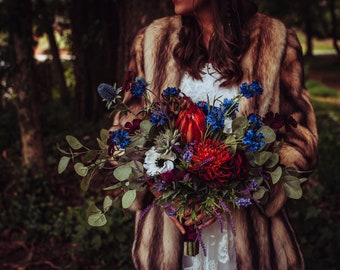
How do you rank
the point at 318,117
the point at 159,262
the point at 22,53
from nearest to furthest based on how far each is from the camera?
the point at 159,262 → the point at 22,53 → the point at 318,117

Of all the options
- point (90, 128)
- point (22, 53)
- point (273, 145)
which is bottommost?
point (90, 128)

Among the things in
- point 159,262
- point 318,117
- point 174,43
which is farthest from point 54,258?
point 318,117

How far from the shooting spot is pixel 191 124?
188 centimetres

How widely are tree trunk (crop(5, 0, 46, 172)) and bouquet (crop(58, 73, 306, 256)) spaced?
3728 mm

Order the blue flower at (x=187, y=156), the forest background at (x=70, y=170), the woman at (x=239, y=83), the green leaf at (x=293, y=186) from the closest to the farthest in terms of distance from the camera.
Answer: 1. the blue flower at (x=187, y=156)
2. the green leaf at (x=293, y=186)
3. the woman at (x=239, y=83)
4. the forest background at (x=70, y=170)

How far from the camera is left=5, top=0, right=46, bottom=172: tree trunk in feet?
17.9

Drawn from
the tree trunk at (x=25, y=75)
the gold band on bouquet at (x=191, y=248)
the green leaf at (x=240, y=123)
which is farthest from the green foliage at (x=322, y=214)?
the tree trunk at (x=25, y=75)

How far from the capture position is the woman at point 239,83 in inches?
88.5

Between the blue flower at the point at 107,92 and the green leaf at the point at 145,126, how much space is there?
181mm

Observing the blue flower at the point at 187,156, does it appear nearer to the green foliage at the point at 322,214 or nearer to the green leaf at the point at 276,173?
the green leaf at the point at 276,173

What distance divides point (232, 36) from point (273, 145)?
0.52 metres

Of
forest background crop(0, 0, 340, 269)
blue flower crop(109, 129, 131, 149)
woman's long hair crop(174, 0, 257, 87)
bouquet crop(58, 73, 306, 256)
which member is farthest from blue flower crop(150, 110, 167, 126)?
forest background crop(0, 0, 340, 269)

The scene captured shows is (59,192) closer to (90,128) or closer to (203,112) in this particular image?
(90,128)

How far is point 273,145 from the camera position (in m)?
2.20
